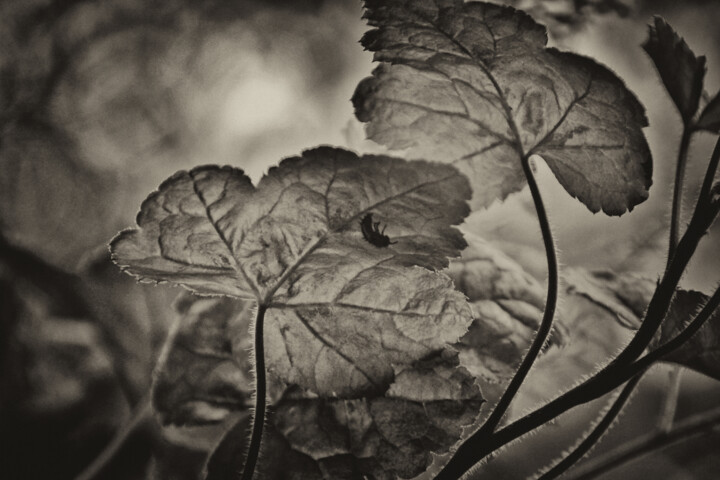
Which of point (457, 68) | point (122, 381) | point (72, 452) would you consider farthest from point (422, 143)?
point (72, 452)

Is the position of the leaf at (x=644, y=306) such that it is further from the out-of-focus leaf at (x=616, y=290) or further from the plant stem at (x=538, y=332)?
the plant stem at (x=538, y=332)

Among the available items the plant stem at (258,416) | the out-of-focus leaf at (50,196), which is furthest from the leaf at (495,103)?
the out-of-focus leaf at (50,196)

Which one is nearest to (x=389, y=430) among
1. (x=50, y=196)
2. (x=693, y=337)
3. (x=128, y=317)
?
(x=693, y=337)

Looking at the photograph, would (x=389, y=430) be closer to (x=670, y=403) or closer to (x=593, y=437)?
(x=593, y=437)

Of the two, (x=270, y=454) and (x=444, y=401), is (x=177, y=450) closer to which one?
(x=270, y=454)

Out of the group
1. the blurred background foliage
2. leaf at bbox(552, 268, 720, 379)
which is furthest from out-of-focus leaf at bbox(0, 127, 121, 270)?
leaf at bbox(552, 268, 720, 379)

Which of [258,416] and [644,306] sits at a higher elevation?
[644,306]
